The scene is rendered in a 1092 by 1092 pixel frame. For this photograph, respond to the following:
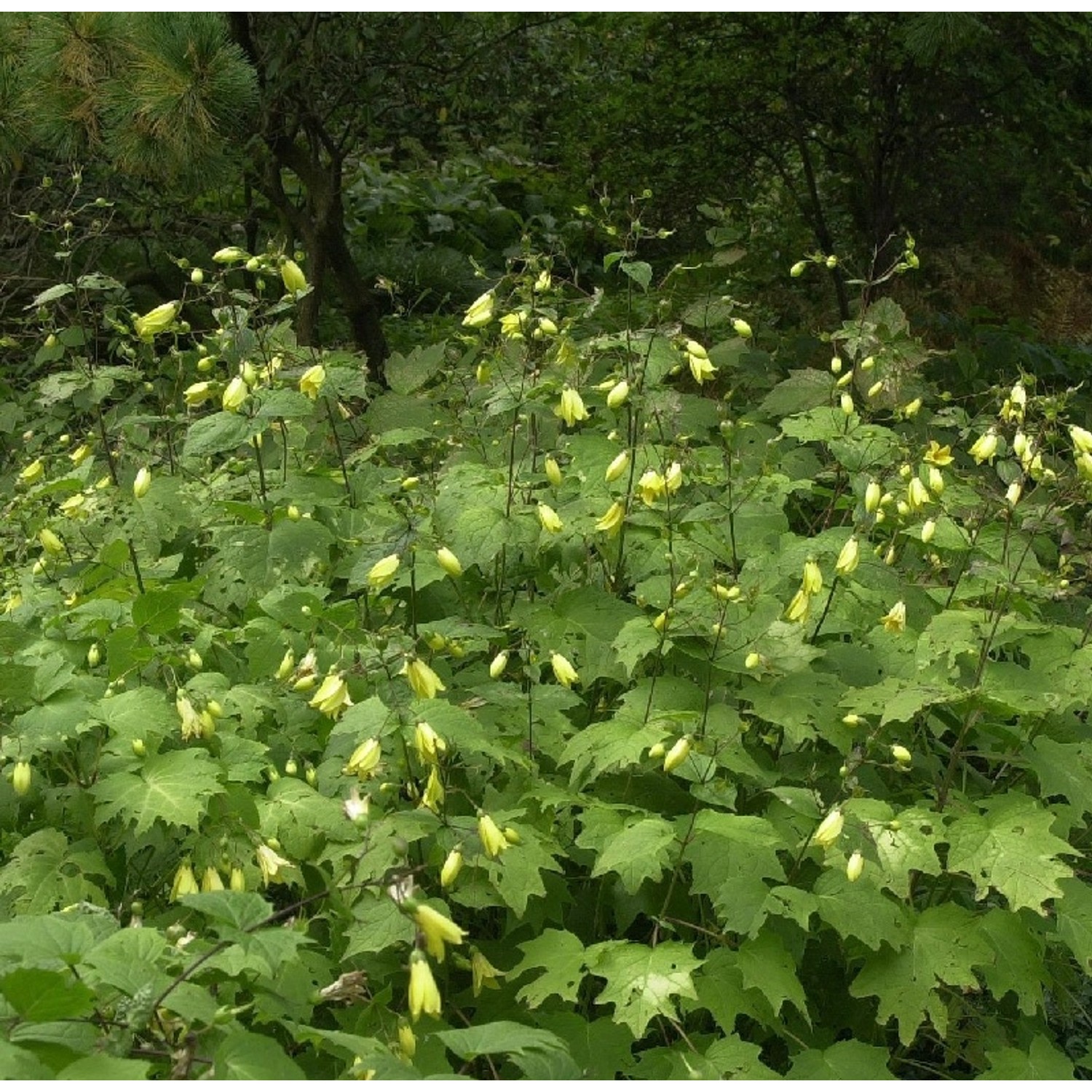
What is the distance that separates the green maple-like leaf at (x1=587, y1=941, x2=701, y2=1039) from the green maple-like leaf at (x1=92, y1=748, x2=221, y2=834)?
2.45 feet

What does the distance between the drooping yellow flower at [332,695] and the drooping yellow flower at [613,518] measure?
0.78 meters

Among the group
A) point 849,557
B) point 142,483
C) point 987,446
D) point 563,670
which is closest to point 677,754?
point 563,670

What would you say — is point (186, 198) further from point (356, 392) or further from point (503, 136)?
point (503, 136)

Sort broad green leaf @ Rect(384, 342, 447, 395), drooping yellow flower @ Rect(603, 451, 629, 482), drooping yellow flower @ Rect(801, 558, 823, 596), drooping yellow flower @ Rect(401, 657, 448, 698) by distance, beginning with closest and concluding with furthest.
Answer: drooping yellow flower @ Rect(401, 657, 448, 698) < drooping yellow flower @ Rect(801, 558, 823, 596) < drooping yellow flower @ Rect(603, 451, 629, 482) < broad green leaf @ Rect(384, 342, 447, 395)

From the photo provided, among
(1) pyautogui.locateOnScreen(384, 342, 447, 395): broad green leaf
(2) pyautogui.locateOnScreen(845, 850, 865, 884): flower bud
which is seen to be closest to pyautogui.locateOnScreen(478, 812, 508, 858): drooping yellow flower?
(2) pyautogui.locateOnScreen(845, 850, 865, 884): flower bud

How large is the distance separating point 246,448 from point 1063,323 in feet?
13.2

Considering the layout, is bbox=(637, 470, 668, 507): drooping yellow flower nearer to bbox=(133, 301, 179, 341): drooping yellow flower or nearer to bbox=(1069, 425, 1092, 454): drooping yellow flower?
bbox=(1069, 425, 1092, 454): drooping yellow flower

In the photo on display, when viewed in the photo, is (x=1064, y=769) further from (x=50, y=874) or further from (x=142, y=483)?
(x=142, y=483)

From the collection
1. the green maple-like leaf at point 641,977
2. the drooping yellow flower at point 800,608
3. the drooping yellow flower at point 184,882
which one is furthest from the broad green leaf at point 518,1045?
the drooping yellow flower at point 800,608

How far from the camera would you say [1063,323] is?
21.9 ft

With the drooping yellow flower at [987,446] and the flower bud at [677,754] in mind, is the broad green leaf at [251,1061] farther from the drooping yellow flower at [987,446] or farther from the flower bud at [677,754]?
the drooping yellow flower at [987,446]

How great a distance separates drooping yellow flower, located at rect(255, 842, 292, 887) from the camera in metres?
2.41

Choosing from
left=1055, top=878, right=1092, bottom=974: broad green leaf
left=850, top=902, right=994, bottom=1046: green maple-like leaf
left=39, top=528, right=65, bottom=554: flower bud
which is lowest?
left=1055, top=878, right=1092, bottom=974: broad green leaf

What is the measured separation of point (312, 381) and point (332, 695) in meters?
0.84
